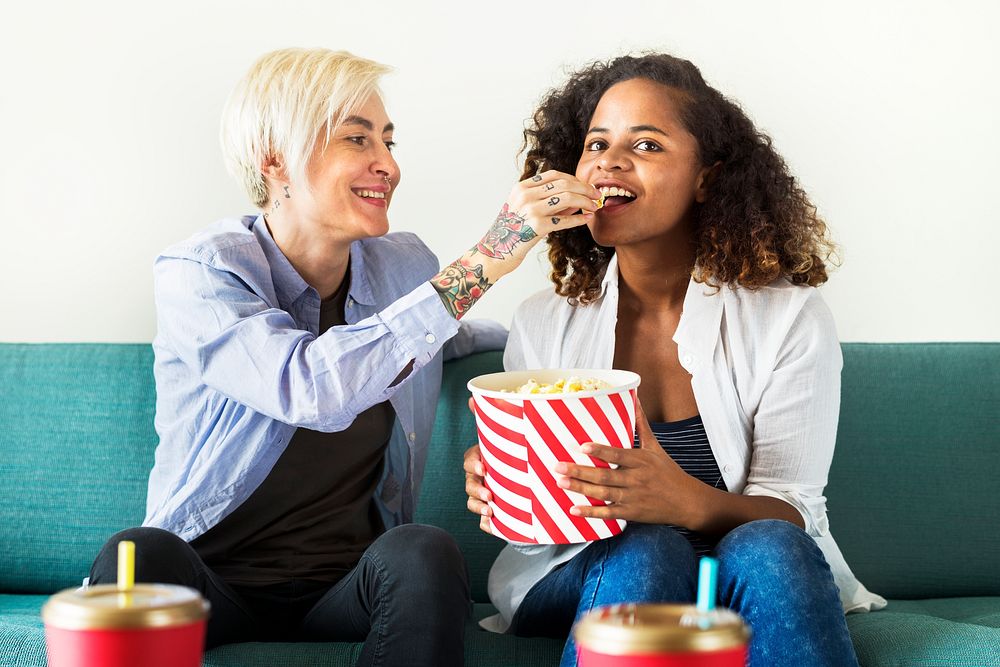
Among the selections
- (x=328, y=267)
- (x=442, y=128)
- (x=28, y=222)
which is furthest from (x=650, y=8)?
(x=28, y=222)

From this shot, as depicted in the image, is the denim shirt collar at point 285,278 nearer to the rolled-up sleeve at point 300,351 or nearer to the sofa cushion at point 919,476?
the rolled-up sleeve at point 300,351

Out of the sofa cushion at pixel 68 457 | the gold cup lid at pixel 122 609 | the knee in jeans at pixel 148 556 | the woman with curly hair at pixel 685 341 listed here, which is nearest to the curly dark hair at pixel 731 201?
the woman with curly hair at pixel 685 341

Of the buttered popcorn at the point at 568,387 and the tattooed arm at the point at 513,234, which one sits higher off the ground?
the tattooed arm at the point at 513,234

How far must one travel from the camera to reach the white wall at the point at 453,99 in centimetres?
255

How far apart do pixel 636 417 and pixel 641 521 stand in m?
0.16

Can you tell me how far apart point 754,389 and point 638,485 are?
17.2 inches

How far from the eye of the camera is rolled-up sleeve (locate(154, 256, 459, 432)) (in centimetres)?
159

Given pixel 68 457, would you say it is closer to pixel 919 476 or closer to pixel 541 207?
pixel 541 207

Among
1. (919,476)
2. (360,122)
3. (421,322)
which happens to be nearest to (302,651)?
(421,322)

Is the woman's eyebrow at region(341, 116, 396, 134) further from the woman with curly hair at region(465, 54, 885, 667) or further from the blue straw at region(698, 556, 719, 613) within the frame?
the blue straw at region(698, 556, 719, 613)

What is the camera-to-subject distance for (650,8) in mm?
2547

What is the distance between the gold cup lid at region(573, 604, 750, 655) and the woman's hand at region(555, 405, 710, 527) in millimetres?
584

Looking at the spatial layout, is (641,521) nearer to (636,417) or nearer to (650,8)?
(636,417)

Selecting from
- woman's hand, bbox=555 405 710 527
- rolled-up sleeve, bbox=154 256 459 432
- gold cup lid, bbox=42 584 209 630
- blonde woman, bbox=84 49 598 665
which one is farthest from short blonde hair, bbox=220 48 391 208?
gold cup lid, bbox=42 584 209 630
